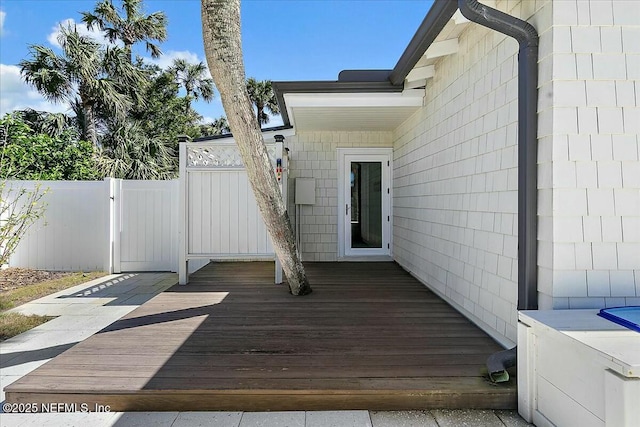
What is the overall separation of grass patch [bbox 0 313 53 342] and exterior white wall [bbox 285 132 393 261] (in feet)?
13.4

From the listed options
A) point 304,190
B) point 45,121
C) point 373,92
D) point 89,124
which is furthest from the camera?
point 89,124

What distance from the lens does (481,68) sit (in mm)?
3275

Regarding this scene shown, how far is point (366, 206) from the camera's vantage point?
7.08 meters

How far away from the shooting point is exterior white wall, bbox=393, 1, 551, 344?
2.78m

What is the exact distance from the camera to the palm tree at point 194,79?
17.2 metres

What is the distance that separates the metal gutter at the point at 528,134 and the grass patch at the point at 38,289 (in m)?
5.90

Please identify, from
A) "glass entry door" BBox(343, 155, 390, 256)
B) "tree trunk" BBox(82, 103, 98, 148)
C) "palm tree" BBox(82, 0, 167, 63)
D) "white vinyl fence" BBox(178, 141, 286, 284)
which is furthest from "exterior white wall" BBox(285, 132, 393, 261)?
"palm tree" BBox(82, 0, 167, 63)

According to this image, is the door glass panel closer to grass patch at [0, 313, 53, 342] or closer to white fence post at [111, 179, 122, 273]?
white fence post at [111, 179, 122, 273]

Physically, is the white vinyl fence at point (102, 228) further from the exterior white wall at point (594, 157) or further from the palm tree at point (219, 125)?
the palm tree at point (219, 125)

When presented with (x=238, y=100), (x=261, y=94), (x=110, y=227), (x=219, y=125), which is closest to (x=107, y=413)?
(x=238, y=100)

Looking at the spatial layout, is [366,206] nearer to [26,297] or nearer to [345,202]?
[345,202]

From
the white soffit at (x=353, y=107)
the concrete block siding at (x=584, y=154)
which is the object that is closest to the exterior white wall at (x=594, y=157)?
the concrete block siding at (x=584, y=154)

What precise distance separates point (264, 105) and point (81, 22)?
7926mm

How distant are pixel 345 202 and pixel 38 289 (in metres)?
5.25
